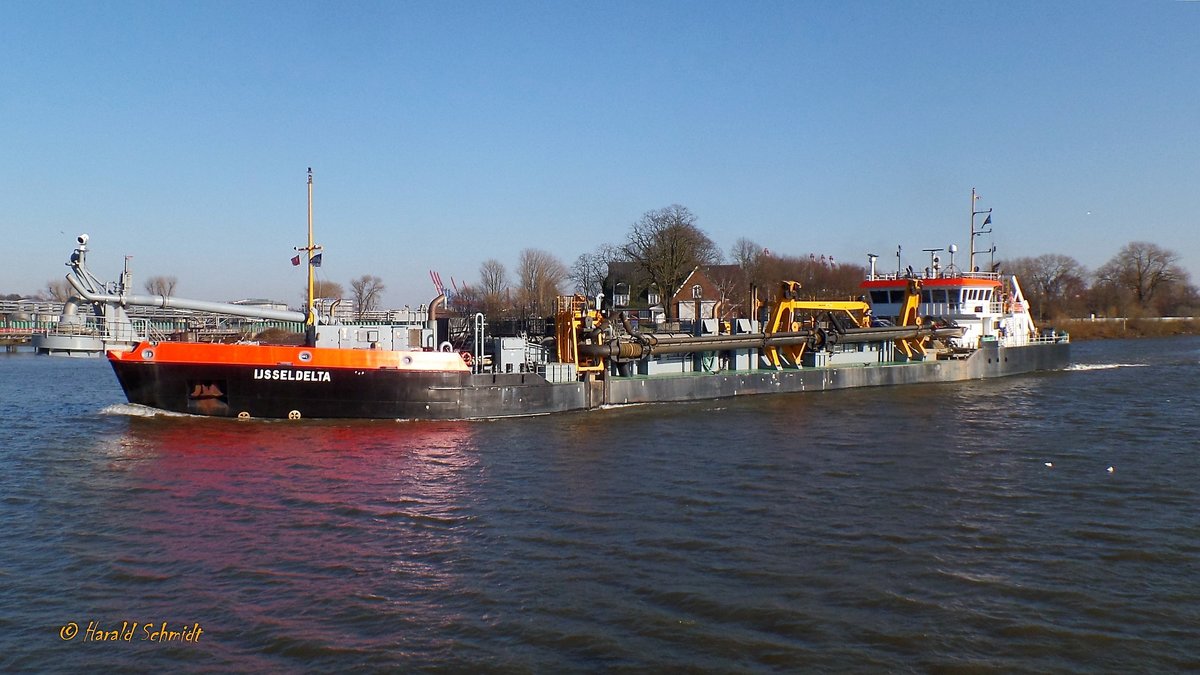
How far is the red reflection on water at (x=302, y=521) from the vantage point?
33.0 ft

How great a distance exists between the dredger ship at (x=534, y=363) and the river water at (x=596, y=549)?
1.45 meters

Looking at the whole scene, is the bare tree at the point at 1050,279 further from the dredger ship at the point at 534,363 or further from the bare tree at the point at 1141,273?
the dredger ship at the point at 534,363

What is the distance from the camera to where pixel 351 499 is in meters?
15.5

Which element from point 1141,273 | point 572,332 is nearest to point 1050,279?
point 1141,273

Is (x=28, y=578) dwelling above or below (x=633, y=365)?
below

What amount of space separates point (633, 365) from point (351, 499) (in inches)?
656

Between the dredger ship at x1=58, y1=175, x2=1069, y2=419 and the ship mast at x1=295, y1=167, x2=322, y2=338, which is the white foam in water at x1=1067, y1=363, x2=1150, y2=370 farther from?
the ship mast at x1=295, y1=167, x2=322, y2=338

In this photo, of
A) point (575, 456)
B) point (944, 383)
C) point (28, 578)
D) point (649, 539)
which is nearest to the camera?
point (28, 578)

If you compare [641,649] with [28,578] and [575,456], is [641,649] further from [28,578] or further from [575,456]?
[575,456]

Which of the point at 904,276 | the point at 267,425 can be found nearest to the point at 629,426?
the point at 267,425

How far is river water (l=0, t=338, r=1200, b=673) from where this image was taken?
29.4ft

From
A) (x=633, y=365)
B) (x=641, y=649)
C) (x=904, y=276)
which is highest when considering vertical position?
(x=904, y=276)

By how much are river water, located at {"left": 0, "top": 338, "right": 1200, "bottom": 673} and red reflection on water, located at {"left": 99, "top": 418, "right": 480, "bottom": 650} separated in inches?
2.5

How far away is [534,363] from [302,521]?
1418 centimetres
